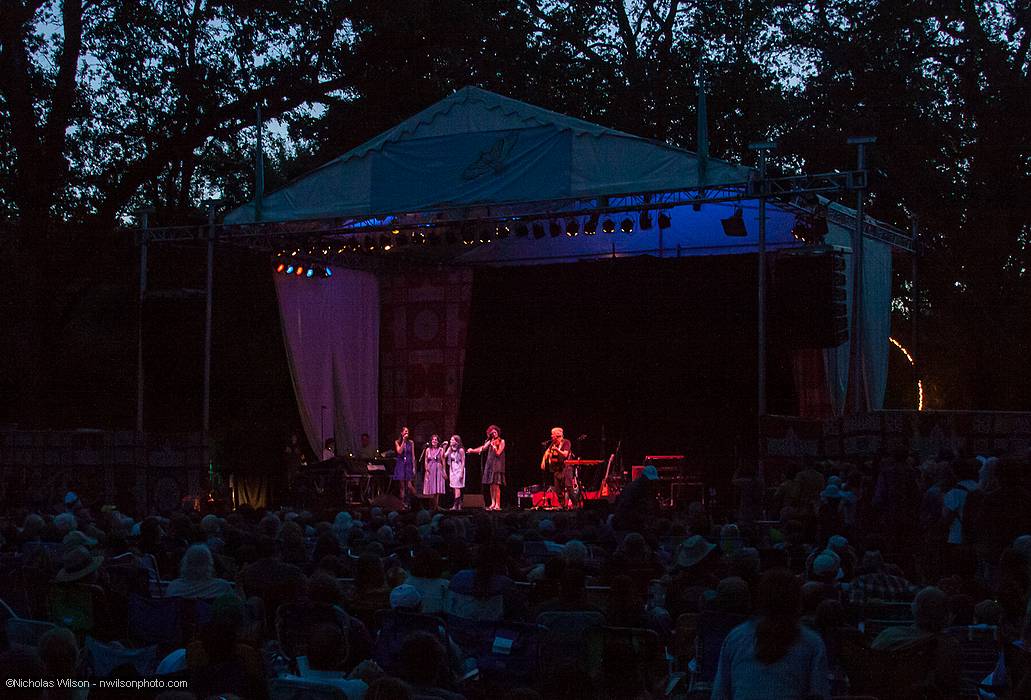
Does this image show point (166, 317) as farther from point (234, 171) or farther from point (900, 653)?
point (900, 653)

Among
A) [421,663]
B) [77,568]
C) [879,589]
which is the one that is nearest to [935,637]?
[421,663]

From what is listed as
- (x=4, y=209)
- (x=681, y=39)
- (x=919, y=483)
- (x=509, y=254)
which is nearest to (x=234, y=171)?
(x=4, y=209)

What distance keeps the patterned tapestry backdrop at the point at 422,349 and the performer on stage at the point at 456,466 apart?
2.23m

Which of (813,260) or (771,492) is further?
(813,260)

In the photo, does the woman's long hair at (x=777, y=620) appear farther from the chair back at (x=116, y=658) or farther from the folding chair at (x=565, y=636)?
the chair back at (x=116, y=658)

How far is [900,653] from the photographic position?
18.1 feet

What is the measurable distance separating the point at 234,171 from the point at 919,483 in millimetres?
19435

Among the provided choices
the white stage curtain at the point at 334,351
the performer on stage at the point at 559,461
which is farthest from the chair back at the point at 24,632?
the white stage curtain at the point at 334,351

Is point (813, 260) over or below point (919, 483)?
over

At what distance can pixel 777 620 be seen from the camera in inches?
172

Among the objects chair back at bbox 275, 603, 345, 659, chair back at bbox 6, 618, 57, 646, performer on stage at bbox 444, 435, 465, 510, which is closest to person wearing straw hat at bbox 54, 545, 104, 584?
chair back at bbox 6, 618, 57, 646

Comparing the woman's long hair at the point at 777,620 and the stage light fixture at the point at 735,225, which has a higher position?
the stage light fixture at the point at 735,225

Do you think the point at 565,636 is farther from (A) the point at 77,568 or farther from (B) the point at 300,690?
(A) the point at 77,568

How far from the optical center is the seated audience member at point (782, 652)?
14.3ft
